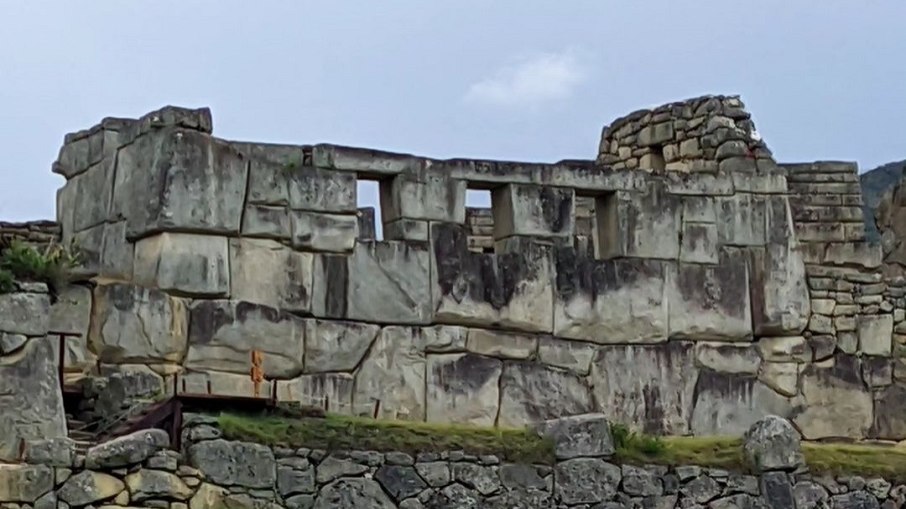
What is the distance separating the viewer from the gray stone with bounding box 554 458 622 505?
43.3 ft

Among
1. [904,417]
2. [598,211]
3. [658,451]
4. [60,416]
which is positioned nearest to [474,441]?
[658,451]

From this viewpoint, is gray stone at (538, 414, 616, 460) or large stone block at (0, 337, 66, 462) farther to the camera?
gray stone at (538, 414, 616, 460)

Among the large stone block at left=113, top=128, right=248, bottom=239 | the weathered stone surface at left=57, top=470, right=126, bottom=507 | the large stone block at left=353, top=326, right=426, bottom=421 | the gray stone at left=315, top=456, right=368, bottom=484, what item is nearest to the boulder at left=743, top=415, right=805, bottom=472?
the large stone block at left=353, top=326, right=426, bottom=421

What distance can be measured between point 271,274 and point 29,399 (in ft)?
9.79

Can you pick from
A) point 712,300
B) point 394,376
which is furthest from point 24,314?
point 712,300

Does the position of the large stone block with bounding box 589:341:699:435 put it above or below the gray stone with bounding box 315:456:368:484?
above

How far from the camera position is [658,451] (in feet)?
45.0

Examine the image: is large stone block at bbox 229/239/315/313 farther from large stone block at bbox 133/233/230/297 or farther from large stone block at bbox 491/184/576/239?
large stone block at bbox 491/184/576/239

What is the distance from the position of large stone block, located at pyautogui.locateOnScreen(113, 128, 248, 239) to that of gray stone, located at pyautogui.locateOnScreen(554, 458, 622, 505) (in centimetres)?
364

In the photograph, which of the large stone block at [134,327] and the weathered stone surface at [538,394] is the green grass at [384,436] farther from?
the weathered stone surface at [538,394]

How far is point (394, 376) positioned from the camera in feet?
50.8

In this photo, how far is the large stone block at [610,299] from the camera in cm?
1625

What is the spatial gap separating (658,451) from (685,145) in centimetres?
540

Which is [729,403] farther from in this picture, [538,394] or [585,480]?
[585,480]
